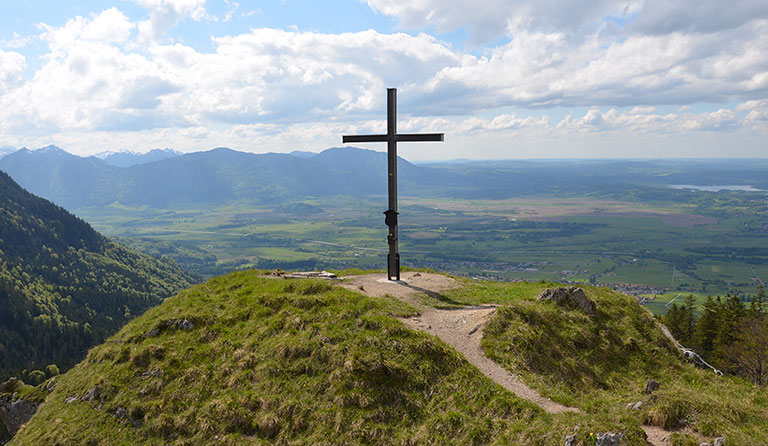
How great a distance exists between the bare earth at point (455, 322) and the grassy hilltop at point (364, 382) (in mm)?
461

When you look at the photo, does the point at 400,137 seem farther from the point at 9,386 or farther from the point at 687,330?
the point at 687,330

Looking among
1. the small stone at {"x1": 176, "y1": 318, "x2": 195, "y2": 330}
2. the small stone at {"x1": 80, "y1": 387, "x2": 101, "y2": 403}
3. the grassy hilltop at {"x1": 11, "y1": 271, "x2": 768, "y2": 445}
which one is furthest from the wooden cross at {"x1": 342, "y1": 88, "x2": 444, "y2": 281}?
the small stone at {"x1": 80, "y1": 387, "x2": 101, "y2": 403}

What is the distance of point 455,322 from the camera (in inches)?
842

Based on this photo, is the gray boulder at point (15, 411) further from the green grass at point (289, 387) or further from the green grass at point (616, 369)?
the green grass at point (616, 369)

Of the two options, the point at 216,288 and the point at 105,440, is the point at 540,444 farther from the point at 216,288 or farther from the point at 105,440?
the point at 216,288

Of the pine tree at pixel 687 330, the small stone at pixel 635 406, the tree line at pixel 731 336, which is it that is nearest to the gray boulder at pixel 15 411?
the small stone at pixel 635 406

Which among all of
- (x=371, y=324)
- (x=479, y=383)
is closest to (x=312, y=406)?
(x=371, y=324)

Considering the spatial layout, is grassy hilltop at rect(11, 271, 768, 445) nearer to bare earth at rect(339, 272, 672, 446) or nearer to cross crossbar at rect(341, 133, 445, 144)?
bare earth at rect(339, 272, 672, 446)

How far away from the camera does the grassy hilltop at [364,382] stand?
1351cm

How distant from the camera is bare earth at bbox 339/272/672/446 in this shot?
593 inches

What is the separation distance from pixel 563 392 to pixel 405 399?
Result: 232 inches

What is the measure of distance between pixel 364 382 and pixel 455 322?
6.87m

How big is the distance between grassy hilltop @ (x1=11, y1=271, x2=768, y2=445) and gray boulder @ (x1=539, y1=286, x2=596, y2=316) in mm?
615

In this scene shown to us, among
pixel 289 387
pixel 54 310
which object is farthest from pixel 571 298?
pixel 54 310
